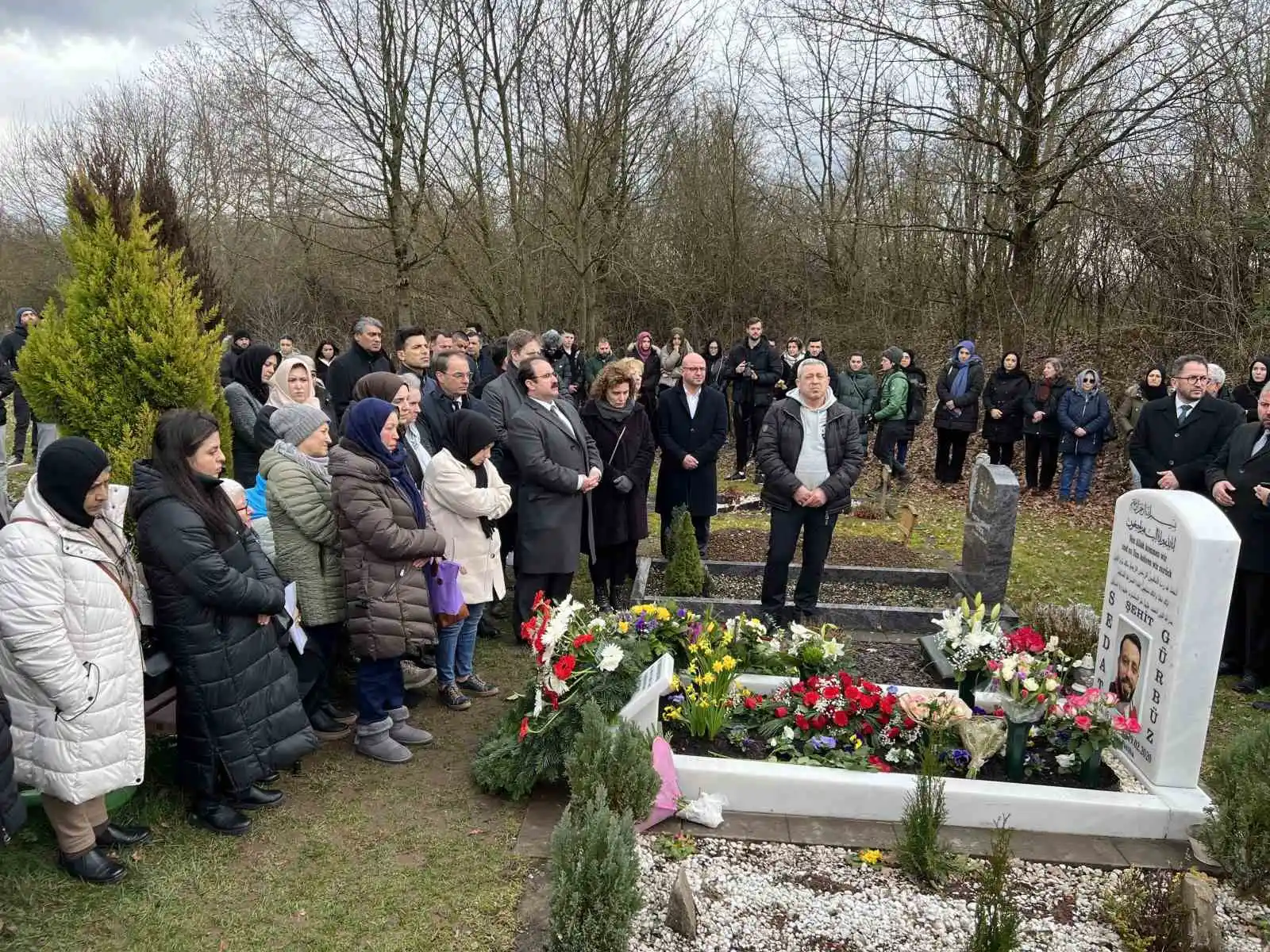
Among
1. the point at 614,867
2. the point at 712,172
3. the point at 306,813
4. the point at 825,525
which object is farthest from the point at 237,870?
the point at 712,172

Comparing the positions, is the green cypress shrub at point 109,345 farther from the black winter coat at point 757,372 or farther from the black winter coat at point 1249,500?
the black winter coat at point 757,372

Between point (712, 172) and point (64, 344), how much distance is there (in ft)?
55.1

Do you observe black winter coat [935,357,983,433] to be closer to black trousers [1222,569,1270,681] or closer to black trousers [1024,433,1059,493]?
black trousers [1024,433,1059,493]

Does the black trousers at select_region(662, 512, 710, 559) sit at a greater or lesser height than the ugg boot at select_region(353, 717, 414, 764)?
greater

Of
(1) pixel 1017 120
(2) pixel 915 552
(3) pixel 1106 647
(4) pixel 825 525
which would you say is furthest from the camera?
(1) pixel 1017 120

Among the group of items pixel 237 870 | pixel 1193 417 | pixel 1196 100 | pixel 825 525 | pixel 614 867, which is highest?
pixel 1196 100

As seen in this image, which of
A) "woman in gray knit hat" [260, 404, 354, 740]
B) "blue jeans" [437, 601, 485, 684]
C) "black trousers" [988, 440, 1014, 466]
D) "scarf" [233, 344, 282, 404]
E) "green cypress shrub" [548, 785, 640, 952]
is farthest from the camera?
"black trousers" [988, 440, 1014, 466]

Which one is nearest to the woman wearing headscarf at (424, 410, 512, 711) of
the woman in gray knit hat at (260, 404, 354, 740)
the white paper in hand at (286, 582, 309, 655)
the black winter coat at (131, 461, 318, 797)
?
the woman in gray knit hat at (260, 404, 354, 740)

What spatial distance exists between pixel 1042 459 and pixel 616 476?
7230 mm

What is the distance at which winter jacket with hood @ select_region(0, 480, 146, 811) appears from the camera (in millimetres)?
3027

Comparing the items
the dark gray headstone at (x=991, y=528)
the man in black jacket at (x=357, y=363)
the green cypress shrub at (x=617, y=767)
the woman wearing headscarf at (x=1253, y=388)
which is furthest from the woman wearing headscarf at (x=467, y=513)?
the woman wearing headscarf at (x=1253, y=388)

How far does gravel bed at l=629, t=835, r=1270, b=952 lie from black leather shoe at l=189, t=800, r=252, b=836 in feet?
5.84

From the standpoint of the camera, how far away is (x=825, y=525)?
6121 millimetres

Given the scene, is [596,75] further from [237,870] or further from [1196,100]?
[237,870]
